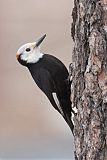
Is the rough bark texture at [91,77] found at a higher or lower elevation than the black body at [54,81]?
higher

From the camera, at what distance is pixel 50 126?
679 cm

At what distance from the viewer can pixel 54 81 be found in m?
3.83

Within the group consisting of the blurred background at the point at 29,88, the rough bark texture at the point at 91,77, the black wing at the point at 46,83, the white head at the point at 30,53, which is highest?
the rough bark texture at the point at 91,77

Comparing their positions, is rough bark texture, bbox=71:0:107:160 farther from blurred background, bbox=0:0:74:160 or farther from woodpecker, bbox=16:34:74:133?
blurred background, bbox=0:0:74:160

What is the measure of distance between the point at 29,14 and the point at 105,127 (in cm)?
517

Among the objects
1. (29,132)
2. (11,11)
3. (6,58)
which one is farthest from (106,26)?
(11,11)

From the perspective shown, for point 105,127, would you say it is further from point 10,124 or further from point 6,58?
point 6,58

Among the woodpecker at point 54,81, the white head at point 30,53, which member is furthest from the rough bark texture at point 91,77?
the white head at point 30,53

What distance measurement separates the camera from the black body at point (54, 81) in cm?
374

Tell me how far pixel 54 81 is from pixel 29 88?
324 centimetres

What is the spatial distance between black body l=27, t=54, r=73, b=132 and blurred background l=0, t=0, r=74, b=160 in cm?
222

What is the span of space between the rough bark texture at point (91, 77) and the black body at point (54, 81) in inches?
33.8

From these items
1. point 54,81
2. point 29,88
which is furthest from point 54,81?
point 29,88

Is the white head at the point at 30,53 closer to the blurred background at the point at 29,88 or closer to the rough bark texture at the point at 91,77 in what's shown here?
the rough bark texture at the point at 91,77
